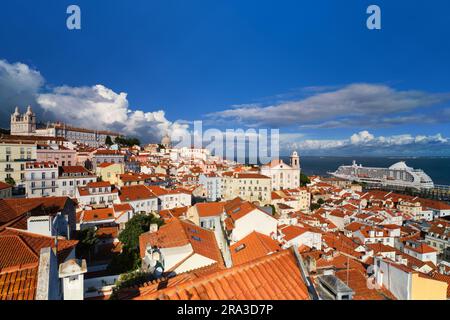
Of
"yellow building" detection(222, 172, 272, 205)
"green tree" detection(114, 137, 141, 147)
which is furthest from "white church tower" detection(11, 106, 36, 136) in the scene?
"yellow building" detection(222, 172, 272, 205)

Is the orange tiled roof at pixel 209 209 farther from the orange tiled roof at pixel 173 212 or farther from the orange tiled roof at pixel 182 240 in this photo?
the orange tiled roof at pixel 182 240

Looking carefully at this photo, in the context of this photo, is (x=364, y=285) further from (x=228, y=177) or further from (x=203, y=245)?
(x=228, y=177)

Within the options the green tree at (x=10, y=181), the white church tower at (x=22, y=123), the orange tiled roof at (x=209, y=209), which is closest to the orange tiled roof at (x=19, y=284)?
the orange tiled roof at (x=209, y=209)

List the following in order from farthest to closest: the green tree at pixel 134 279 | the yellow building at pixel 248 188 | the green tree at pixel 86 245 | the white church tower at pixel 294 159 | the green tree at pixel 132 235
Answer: the white church tower at pixel 294 159 → the yellow building at pixel 248 188 → the green tree at pixel 132 235 → the green tree at pixel 86 245 → the green tree at pixel 134 279

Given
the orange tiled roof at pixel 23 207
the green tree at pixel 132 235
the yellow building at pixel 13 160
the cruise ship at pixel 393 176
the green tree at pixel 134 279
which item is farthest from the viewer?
the cruise ship at pixel 393 176

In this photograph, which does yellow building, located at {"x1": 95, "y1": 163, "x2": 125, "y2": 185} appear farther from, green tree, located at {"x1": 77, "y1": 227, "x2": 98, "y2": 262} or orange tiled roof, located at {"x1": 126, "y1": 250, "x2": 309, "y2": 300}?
orange tiled roof, located at {"x1": 126, "y1": 250, "x2": 309, "y2": 300}
